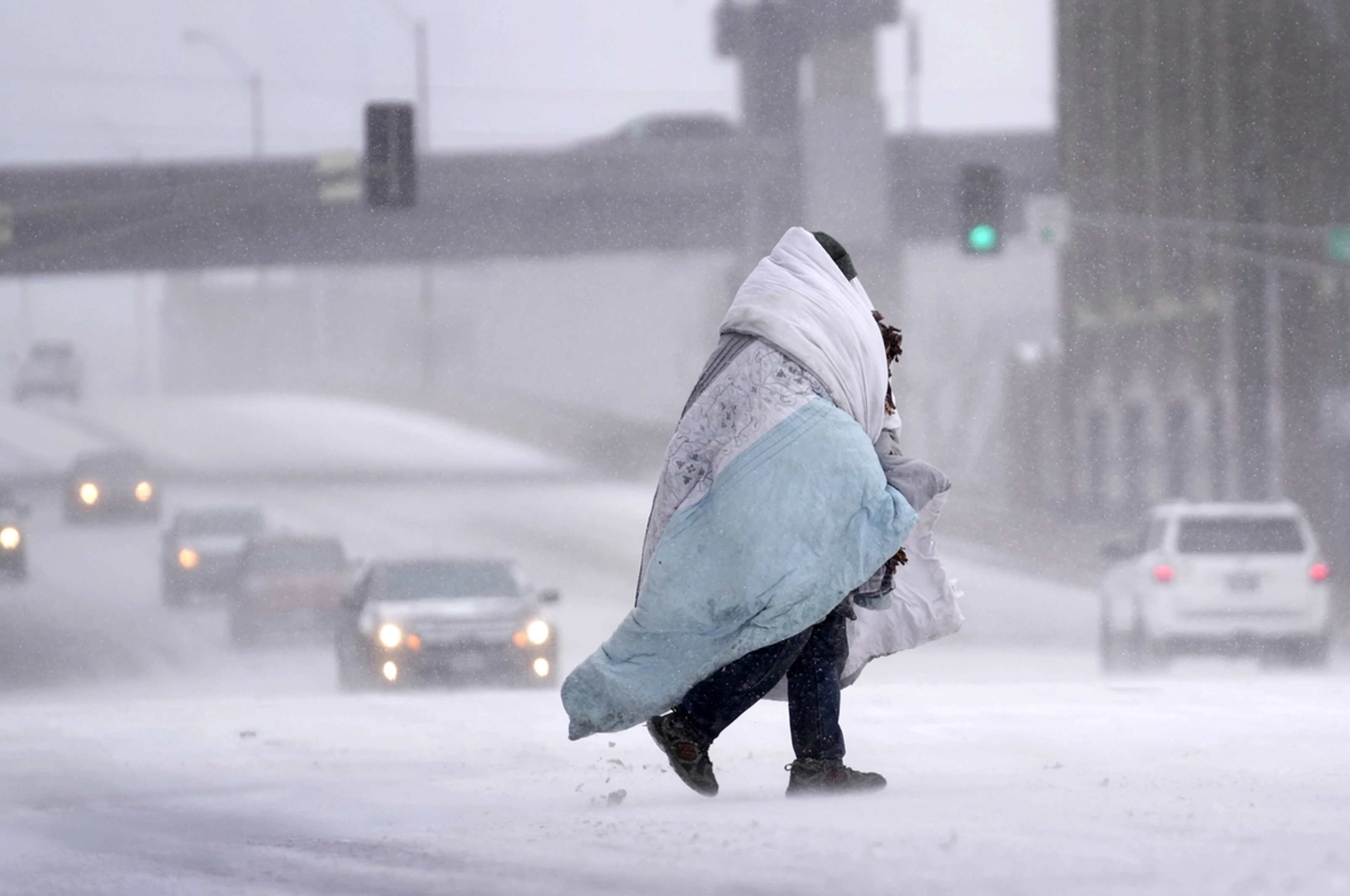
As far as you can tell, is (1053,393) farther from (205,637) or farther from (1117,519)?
(205,637)

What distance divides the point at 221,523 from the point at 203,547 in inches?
27.7

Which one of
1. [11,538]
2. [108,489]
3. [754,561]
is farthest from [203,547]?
[754,561]

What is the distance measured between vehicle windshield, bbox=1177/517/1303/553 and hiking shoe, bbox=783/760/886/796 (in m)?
12.9

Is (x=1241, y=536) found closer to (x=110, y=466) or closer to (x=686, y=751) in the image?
(x=686, y=751)

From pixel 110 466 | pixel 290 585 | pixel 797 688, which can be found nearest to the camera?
pixel 797 688

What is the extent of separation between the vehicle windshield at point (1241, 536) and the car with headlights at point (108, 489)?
20618 mm

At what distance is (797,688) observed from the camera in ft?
17.0

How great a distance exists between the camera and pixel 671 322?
63.1 m

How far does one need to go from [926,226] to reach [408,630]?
2787 centimetres

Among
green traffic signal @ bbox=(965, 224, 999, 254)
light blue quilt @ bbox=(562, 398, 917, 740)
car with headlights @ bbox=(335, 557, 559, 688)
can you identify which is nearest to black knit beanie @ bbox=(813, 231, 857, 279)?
light blue quilt @ bbox=(562, 398, 917, 740)

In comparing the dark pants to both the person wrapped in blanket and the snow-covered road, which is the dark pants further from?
the snow-covered road

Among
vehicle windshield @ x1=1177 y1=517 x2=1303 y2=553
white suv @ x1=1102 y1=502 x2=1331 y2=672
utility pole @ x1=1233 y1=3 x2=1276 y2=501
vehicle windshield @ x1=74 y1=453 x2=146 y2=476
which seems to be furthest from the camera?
vehicle windshield @ x1=74 y1=453 x2=146 y2=476

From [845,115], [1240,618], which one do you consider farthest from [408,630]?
[845,115]

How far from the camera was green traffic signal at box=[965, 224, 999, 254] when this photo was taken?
21312 millimetres
